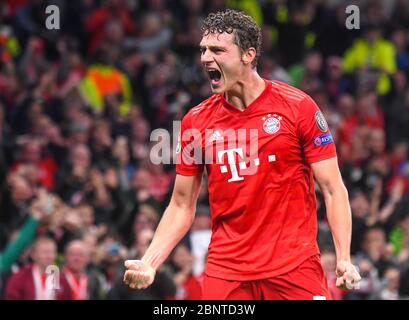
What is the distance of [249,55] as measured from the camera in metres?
6.36

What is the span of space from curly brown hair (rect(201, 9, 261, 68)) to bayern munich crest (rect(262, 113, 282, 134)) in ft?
1.29

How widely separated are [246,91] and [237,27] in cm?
35

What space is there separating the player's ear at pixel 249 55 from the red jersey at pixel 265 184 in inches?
8.1

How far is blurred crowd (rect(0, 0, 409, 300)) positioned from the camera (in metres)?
9.72

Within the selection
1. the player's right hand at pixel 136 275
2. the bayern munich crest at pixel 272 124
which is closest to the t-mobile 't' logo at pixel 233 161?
the bayern munich crest at pixel 272 124

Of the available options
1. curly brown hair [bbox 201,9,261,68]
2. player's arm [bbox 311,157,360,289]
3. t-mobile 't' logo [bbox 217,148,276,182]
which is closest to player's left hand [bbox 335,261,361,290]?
player's arm [bbox 311,157,360,289]

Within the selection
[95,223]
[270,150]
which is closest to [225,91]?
[270,150]

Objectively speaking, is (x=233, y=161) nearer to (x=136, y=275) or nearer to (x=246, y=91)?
(x=246, y=91)

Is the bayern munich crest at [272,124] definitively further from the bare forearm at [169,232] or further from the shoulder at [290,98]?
the bare forearm at [169,232]

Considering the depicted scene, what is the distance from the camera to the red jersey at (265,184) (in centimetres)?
618

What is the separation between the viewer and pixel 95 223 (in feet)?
36.1

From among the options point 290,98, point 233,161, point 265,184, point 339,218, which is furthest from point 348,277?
point 290,98
